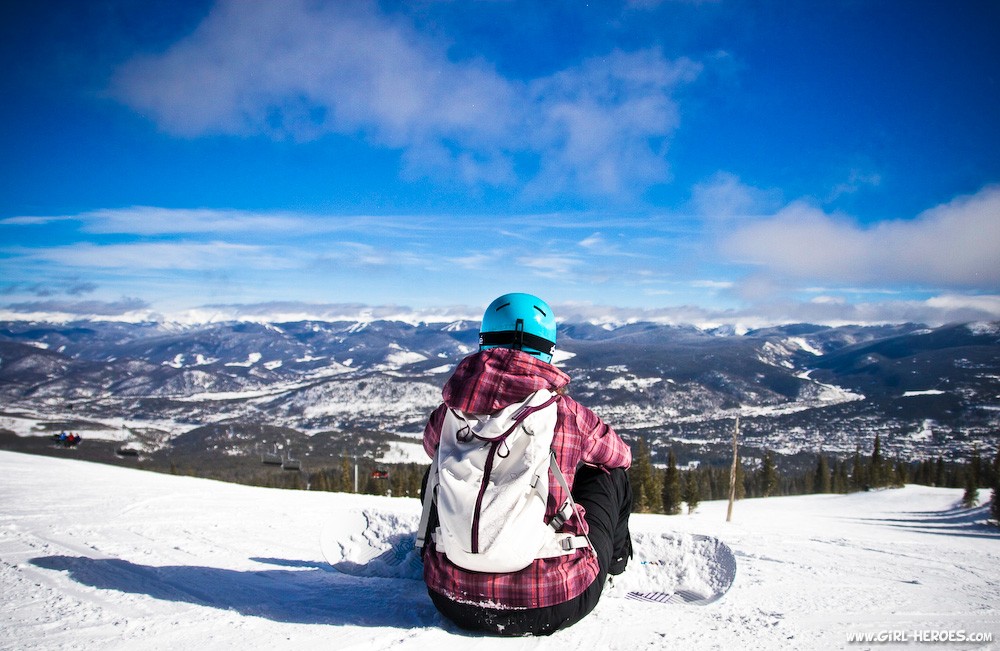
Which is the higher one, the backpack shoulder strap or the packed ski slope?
the backpack shoulder strap

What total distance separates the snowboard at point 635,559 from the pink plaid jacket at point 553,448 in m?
0.94

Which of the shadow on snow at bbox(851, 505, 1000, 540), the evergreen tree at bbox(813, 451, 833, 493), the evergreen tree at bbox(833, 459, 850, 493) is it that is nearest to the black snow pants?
the shadow on snow at bbox(851, 505, 1000, 540)

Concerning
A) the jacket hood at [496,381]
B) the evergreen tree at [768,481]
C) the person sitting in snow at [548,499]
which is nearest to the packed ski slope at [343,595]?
the person sitting in snow at [548,499]

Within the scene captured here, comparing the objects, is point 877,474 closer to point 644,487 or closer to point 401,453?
point 644,487

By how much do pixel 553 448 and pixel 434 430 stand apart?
798mm

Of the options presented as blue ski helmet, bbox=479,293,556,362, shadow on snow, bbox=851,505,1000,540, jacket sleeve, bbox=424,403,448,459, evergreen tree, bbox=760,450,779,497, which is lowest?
evergreen tree, bbox=760,450,779,497

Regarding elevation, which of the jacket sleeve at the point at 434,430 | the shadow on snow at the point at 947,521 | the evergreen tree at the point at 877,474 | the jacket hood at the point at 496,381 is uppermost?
the jacket hood at the point at 496,381

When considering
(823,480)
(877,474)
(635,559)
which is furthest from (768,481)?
(635,559)

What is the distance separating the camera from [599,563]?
10.7 ft

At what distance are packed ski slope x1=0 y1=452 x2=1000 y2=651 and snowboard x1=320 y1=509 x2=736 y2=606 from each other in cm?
3

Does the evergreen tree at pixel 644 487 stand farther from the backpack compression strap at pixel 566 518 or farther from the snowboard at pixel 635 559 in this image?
the backpack compression strap at pixel 566 518

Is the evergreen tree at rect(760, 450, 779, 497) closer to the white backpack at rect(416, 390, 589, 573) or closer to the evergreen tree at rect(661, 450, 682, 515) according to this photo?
the evergreen tree at rect(661, 450, 682, 515)

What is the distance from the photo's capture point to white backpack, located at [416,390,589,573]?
280cm

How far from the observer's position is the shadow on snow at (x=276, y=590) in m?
3.40
